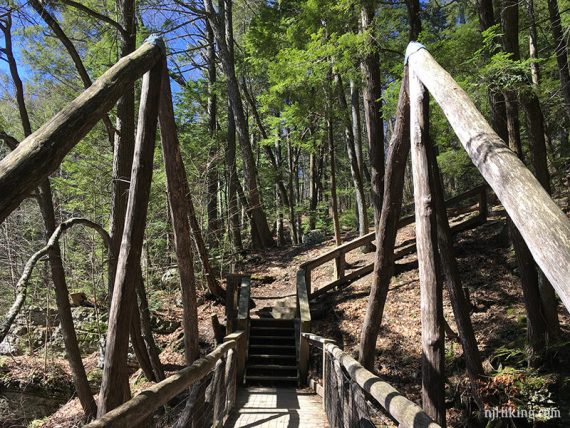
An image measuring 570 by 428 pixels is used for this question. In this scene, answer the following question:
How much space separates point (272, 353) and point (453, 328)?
364 centimetres

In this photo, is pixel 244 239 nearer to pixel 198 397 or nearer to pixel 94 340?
pixel 94 340

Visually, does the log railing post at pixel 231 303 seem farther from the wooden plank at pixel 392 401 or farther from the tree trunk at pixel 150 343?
the wooden plank at pixel 392 401

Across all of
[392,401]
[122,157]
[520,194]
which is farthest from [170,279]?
[520,194]

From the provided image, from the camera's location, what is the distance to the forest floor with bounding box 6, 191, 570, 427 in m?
5.79

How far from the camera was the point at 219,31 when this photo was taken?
1585 centimetres

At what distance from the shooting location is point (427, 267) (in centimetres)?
326

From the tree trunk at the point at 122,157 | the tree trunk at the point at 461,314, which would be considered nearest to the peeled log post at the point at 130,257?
the tree trunk at the point at 122,157

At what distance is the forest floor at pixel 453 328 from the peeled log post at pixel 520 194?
4747 mm

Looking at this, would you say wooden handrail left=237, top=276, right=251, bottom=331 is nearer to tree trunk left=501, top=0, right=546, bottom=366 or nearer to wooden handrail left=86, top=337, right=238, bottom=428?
wooden handrail left=86, top=337, right=238, bottom=428

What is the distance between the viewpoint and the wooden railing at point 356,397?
2.30 metres

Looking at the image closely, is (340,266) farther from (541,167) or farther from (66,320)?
(66,320)

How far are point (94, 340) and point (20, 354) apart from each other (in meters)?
2.87

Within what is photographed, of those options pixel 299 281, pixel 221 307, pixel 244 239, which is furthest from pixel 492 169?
pixel 244 239

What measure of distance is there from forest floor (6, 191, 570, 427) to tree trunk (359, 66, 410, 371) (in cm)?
271
